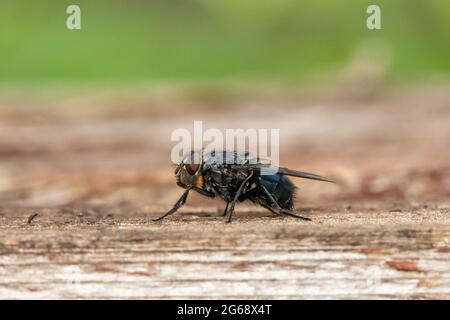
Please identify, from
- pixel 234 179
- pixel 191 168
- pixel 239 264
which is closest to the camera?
pixel 239 264

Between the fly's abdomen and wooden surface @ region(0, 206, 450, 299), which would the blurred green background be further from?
wooden surface @ region(0, 206, 450, 299)

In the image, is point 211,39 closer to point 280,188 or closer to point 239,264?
point 280,188

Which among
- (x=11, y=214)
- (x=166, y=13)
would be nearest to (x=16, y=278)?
(x=11, y=214)

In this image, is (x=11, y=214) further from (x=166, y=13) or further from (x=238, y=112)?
(x=166, y=13)

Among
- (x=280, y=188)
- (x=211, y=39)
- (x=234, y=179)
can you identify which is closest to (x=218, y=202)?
(x=234, y=179)

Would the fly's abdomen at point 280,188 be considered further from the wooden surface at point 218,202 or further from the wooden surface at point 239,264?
the wooden surface at point 239,264

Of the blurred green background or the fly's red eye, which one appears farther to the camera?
the blurred green background

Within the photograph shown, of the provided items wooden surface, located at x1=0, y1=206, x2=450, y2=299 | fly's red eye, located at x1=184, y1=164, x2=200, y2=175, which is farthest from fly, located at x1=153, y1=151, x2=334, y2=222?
wooden surface, located at x1=0, y1=206, x2=450, y2=299
